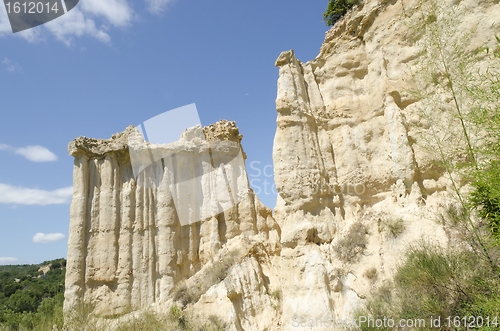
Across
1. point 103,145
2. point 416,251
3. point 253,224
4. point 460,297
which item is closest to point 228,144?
point 253,224

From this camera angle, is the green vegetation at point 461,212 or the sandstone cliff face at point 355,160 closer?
the green vegetation at point 461,212

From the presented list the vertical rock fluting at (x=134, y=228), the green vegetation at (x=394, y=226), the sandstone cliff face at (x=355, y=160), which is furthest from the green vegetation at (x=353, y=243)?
the vertical rock fluting at (x=134, y=228)

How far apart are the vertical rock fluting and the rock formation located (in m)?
0.07

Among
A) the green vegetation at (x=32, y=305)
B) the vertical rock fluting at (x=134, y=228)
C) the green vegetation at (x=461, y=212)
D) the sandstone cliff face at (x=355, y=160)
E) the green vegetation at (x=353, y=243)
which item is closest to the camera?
the green vegetation at (x=461, y=212)

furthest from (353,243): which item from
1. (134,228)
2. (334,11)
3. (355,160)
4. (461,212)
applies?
(134,228)

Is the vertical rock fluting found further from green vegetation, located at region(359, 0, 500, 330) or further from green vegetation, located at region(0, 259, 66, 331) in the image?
green vegetation, located at region(359, 0, 500, 330)

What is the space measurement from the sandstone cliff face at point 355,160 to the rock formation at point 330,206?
4cm

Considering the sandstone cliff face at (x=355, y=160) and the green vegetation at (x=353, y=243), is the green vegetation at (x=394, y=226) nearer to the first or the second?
the sandstone cliff face at (x=355, y=160)

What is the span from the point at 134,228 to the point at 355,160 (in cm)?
1259

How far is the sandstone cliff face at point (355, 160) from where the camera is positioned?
9.62 m

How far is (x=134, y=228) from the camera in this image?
730 inches

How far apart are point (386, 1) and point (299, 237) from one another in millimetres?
8574

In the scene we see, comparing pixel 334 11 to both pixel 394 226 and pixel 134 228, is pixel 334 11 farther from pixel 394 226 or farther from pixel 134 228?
pixel 134 228

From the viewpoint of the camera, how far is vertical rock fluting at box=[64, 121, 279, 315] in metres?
17.4
